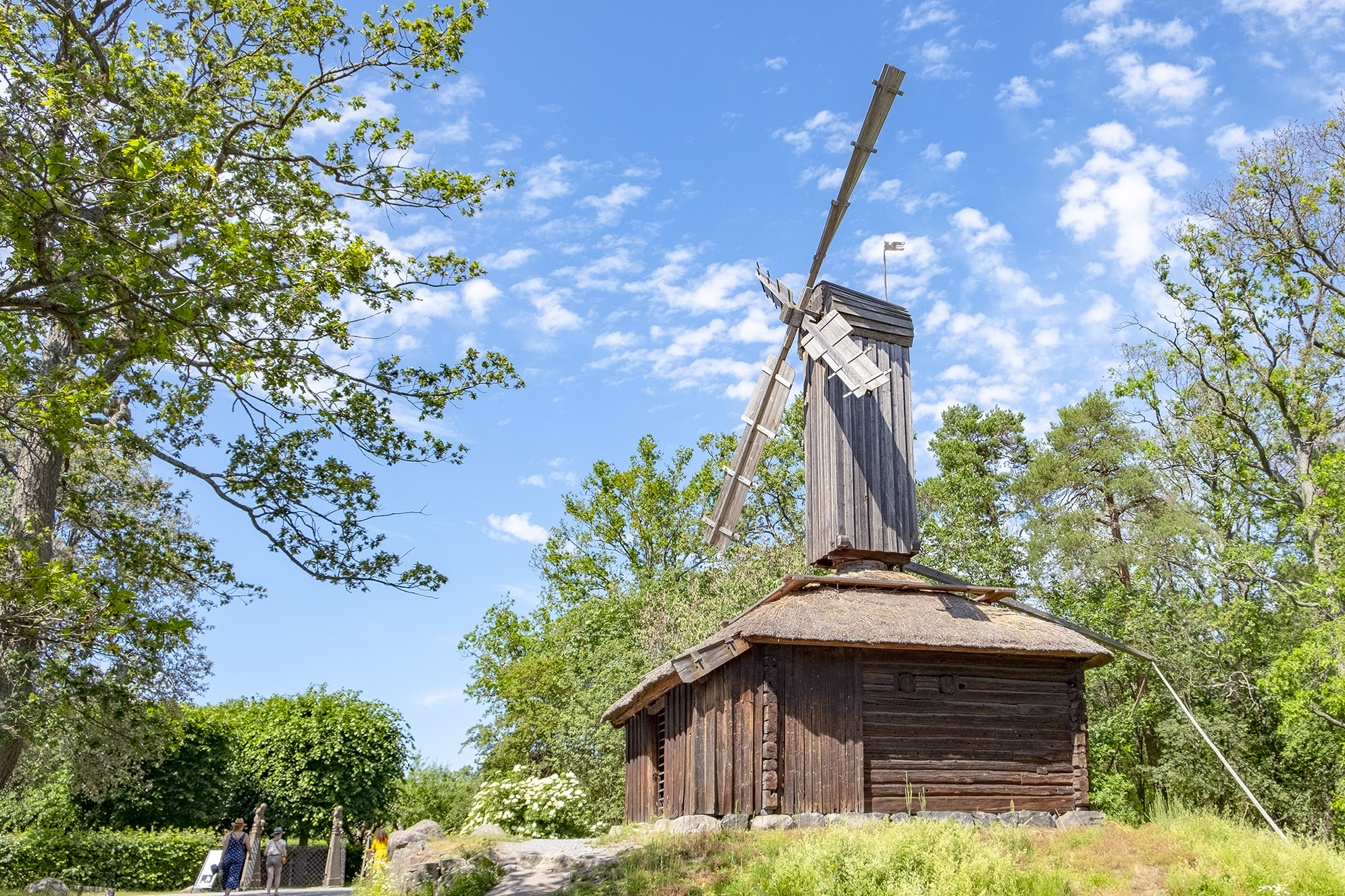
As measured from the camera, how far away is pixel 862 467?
15.2m

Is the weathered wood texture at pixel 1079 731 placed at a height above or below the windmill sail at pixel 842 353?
below

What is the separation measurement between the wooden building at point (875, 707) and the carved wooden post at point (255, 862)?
12036 mm

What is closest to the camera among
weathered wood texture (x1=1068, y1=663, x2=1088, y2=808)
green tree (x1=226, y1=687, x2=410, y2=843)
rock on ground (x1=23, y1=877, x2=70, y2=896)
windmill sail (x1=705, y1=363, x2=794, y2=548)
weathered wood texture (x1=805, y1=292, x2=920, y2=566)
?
weathered wood texture (x1=1068, y1=663, x2=1088, y2=808)

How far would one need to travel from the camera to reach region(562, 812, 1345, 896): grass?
9320 mm

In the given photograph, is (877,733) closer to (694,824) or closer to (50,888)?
(694,824)

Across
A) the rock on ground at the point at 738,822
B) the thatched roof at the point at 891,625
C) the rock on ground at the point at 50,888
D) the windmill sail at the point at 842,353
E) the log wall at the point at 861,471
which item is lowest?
the rock on ground at the point at 50,888

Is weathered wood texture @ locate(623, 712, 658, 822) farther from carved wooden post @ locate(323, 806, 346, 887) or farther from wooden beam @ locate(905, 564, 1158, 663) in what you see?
carved wooden post @ locate(323, 806, 346, 887)

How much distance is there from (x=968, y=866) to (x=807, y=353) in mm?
8827

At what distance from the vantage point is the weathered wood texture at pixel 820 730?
12.8 meters

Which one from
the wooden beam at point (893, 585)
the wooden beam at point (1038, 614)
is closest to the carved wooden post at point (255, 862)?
the wooden beam at point (893, 585)

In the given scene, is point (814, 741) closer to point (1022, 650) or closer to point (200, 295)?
point (1022, 650)

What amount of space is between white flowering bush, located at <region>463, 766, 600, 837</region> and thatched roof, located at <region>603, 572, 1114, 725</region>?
4535mm

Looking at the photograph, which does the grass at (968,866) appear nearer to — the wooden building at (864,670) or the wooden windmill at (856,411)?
the wooden building at (864,670)

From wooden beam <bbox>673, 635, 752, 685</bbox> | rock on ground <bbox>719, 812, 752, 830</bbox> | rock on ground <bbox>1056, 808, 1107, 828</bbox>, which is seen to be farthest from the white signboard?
rock on ground <bbox>1056, 808, 1107, 828</bbox>
